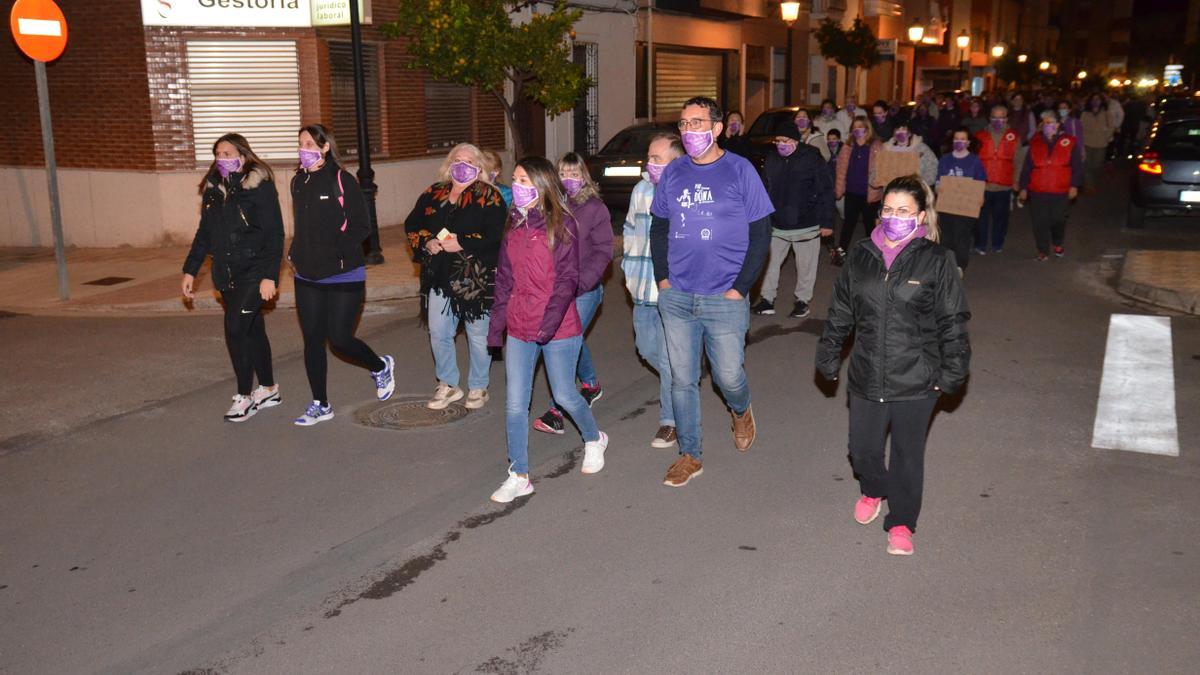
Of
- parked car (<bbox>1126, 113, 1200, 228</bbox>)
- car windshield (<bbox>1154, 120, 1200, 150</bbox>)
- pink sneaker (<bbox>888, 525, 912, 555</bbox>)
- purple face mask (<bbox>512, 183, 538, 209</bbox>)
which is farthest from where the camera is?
car windshield (<bbox>1154, 120, 1200, 150</bbox>)

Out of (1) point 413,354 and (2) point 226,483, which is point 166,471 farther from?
(1) point 413,354

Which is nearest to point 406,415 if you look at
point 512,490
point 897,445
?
point 512,490

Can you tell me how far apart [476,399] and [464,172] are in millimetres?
1650

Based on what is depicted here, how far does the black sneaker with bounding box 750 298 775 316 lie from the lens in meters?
10.9

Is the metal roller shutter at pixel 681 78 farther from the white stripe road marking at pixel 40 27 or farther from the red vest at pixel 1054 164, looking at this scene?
the white stripe road marking at pixel 40 27

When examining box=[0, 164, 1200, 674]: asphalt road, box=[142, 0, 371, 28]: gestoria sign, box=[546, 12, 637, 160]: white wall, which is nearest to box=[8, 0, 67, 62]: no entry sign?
box=[142, 0, 371, 28]: gestoria sign

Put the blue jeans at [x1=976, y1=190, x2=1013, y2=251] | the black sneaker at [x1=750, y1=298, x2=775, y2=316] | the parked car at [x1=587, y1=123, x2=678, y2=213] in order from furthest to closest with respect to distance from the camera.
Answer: the parked car at [x1=587, y1=123, x2=678, y2=213] → the blue jeans at [x1=976, y1=190, x2=1013, y2=251] → the black sneaker at [x1=750, y1=298, x2=775, y2=316]

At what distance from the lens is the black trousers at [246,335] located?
291 inches

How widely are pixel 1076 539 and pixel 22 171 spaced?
15499 mm

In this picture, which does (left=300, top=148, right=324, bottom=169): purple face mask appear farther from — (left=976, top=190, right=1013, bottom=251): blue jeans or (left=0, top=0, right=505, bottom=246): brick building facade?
(left=976, top=190, right=1013, bottom=251): blue jeans

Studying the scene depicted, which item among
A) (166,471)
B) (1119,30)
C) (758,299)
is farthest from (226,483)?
(1119,30)

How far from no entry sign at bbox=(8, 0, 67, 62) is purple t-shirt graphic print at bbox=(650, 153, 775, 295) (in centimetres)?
863

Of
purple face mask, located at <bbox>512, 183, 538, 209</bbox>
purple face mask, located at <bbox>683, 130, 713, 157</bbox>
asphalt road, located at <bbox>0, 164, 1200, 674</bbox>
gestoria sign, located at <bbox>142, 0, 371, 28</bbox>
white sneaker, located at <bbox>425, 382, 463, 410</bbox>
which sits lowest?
asphalt road, located at <bbox>0, 164, 1200, 674</bbox>

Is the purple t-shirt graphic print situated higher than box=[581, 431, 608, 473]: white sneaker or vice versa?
the purple t-shirt graphic print
